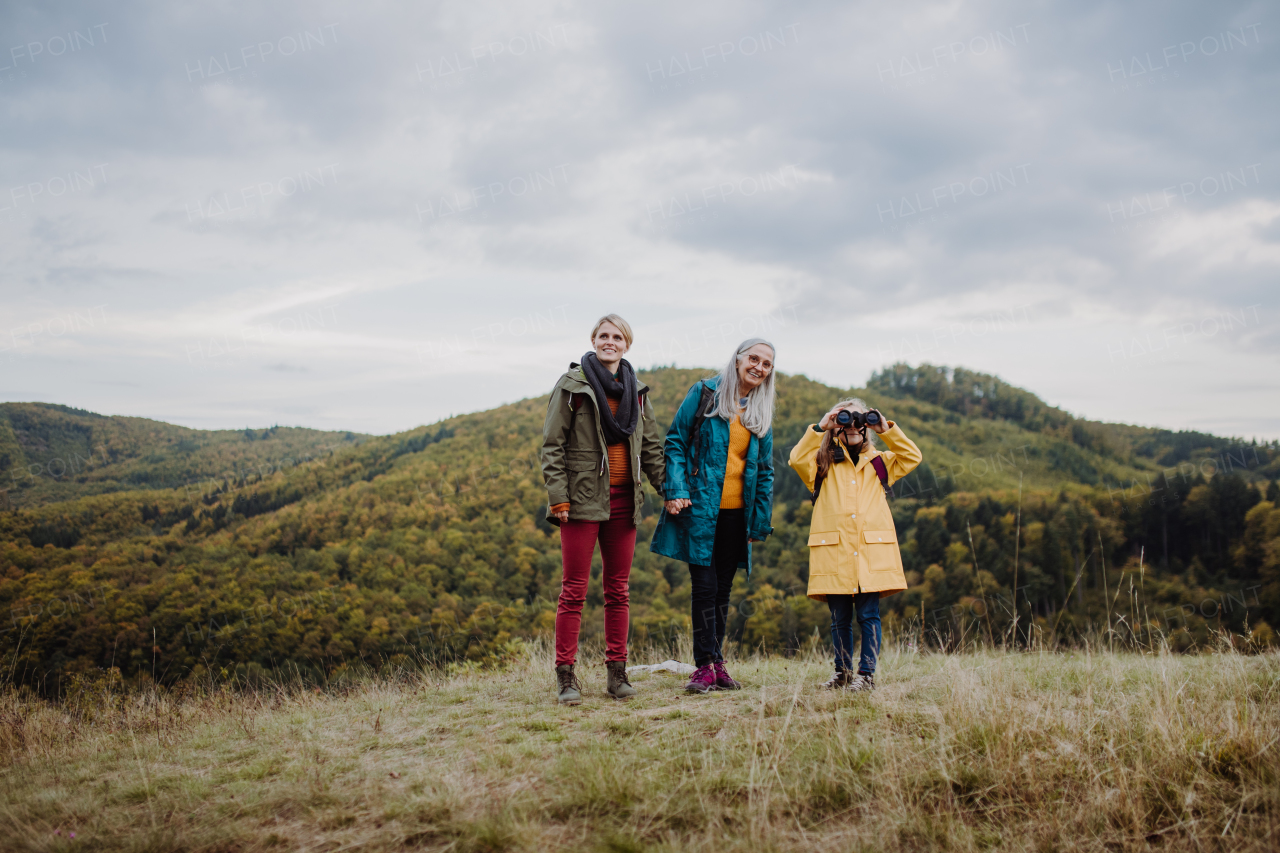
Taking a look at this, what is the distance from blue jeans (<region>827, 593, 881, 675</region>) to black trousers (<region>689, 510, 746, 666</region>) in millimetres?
608

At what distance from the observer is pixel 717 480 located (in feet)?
12.6

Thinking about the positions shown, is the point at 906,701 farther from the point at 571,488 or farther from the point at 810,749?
the point at 571,488

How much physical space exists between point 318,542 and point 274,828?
5612 cm

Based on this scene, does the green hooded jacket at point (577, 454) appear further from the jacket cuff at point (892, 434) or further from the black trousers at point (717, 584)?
the jacket cuff at point (892, 434)

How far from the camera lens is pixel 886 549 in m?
3.65

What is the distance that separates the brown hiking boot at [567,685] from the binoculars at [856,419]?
2.16m

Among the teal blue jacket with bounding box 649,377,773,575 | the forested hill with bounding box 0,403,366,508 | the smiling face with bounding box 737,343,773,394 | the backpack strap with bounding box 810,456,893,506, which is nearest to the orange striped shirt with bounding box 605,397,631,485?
the teal blue jacket with bounding box 649,377,773,575

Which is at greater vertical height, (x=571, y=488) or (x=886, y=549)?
(x=571, y=488)

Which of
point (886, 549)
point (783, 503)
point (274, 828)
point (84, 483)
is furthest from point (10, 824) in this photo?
point (84, 483)

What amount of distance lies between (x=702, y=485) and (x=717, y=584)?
25.9 inches

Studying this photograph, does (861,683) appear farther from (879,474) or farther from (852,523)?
(879,474)

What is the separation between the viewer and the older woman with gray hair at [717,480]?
383 centimetres

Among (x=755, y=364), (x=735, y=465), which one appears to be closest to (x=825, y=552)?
(x=735, y=465)

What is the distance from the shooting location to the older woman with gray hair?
12.6 feet
